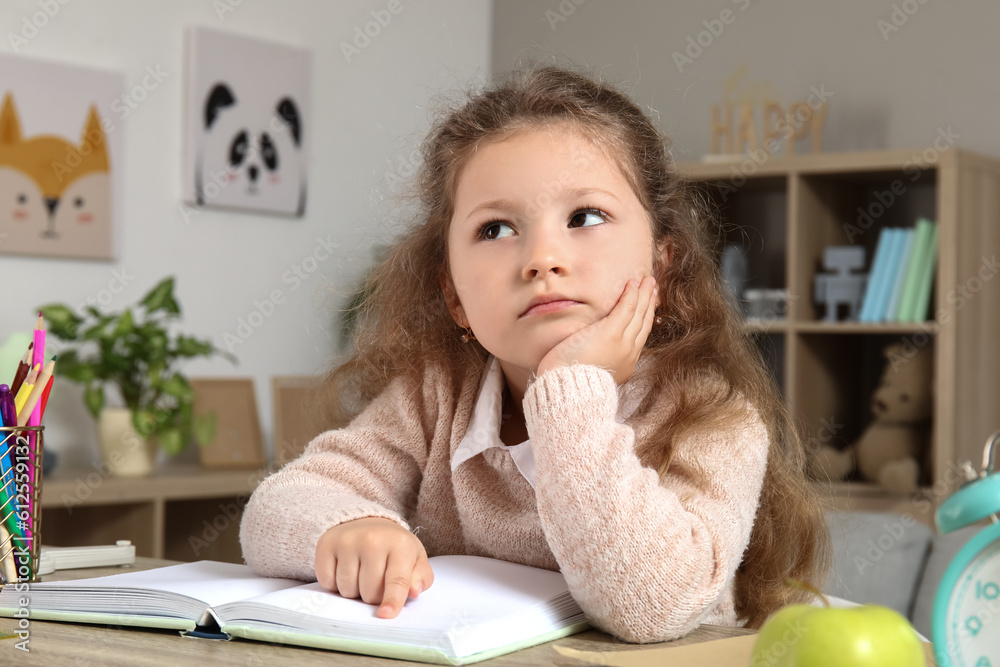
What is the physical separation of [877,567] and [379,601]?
47.7 inches

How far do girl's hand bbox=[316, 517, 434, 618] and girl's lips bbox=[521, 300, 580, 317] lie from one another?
0.21 m

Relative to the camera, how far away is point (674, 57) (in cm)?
319

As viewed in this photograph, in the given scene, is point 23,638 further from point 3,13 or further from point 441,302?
point 3,13

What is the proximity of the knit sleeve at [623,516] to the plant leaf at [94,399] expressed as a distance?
1948mm

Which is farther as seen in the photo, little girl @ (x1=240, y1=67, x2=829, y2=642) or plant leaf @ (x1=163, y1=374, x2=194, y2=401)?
plant leaf @ (x1=163, y1=374, x2=194, y2=401)

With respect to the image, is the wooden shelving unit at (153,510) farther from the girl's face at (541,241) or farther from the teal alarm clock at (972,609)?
the teal alarm clock at (972,609)

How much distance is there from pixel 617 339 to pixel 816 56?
7.73 feet

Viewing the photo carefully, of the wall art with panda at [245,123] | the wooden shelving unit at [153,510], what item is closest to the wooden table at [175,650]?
the wooden shelving unit at [153,510]

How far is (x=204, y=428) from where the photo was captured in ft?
8.45

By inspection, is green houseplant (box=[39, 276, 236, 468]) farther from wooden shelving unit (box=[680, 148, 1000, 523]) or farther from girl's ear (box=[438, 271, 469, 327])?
girl's ear (box=[438, 271, 469, 327])

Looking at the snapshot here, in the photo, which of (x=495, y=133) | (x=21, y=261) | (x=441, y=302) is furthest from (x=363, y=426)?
(x=21, y=261)

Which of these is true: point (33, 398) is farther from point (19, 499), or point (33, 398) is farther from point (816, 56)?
point (816, 56)

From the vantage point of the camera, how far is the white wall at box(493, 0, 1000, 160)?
2660 millimetres

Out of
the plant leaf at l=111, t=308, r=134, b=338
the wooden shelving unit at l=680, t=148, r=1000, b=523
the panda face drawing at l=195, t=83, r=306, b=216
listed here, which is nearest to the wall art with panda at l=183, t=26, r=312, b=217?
the panda face drawing at l=195, t=83, r=306, b=216
